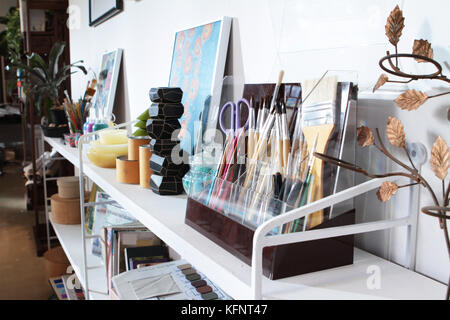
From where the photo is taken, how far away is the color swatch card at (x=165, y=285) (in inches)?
38.9

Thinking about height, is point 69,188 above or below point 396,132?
below

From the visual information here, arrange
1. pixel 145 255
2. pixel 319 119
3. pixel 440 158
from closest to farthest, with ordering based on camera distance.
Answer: pixel 440 158 < pixel 319 119 < pixel 145 255

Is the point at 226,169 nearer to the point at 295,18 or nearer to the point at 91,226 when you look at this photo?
the point at 295,18

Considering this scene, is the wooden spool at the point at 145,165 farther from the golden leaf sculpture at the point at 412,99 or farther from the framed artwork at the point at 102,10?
the framed artwork at the point at 102,10

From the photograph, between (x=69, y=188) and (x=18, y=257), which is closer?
(x=69, y=188)

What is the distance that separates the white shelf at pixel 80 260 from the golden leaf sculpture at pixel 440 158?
1.23 metres

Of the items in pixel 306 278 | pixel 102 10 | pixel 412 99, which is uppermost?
pixel 102 10

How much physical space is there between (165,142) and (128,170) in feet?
0.56

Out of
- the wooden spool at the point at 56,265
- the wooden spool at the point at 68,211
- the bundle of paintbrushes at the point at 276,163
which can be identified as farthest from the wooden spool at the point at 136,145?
the wooden spool at the point at 56,265

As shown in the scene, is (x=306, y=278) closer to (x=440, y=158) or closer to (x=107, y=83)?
(x=440, y=158)

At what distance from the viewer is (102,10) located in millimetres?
2184

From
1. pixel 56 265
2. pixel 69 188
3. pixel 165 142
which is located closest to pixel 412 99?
pixel 165 142

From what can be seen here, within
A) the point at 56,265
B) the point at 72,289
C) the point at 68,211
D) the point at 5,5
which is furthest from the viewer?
the point at 5,5

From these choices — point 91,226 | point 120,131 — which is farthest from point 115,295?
point 91,226
